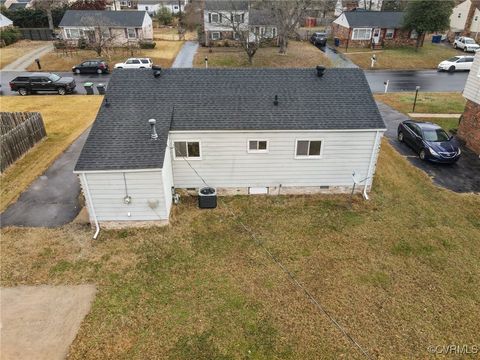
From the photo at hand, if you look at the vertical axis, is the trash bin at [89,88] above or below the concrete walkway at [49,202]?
above

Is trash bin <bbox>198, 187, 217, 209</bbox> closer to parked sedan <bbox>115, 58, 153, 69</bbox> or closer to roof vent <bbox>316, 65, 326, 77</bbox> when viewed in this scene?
roof vent <bbox>316, 65, 326, 77</bbox>

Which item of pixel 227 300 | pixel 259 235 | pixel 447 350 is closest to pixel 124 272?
pixel 227 300

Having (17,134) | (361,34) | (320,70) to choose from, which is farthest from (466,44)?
(17,134)

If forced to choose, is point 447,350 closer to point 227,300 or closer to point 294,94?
point 227,300

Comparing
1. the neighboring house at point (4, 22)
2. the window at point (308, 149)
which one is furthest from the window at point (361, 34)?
the neighboring house at point (4, 22)

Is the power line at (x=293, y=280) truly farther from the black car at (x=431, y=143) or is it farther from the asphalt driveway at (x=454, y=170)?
the black car at (x=431, y=143)

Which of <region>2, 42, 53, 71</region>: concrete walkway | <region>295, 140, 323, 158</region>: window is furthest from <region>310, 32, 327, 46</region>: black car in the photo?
<region>295, 140, 323, 158</region>: window
